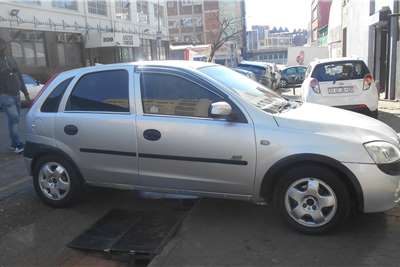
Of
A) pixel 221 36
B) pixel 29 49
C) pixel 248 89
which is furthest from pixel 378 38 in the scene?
pixel 221 36

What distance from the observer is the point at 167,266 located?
12.7ft

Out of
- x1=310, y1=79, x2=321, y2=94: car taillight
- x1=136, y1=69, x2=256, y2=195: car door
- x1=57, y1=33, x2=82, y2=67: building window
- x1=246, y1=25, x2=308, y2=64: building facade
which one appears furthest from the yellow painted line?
x1=246, y1=25, x2=308, y2=64: building facade

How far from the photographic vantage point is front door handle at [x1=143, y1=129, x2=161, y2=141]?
474 cm

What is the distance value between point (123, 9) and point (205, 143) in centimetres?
4279

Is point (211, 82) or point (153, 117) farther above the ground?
point (211, 82)

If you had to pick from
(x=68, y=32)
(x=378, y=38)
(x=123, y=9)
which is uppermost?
(x=123, y=9)

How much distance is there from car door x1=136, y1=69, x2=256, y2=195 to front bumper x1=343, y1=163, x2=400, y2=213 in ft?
3.13

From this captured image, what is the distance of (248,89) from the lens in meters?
5.02

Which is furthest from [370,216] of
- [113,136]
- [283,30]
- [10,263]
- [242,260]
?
[283,30]

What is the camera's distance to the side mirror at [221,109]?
4371mm

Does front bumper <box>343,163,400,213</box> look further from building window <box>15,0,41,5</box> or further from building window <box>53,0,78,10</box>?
building window <box>53,0,78,10</box>

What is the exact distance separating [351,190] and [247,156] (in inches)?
38.8

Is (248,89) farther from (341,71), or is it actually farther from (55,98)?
(341,71)

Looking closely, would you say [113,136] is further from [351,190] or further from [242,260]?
[351,190]
